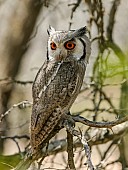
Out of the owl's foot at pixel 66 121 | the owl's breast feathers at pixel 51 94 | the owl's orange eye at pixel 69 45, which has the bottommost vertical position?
the owl's foot at pixel 66 121

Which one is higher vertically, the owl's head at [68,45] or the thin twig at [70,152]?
the owl's head at [68,45]

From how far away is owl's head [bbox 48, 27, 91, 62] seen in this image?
2889 millimetres

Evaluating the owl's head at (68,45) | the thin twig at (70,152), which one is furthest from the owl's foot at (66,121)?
the owl's head at (68,45)

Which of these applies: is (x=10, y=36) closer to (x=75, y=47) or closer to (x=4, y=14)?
(x=4, y=14)

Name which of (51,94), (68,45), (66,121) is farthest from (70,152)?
(68,45)

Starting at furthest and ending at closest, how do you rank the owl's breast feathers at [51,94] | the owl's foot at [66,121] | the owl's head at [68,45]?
the owl's head at [68,45], the owl's breast feathers at [51,94], the owl's foot at [66,121]

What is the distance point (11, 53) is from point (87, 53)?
6.37 feet

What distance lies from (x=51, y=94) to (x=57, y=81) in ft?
0.28

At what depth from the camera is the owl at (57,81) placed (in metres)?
2.77

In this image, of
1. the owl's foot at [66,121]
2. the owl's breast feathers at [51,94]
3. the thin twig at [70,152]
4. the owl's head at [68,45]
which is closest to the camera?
the thin twig at [70,152]

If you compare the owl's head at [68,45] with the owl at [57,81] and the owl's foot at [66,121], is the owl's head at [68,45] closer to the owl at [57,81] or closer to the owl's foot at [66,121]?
the owl at [57,81]

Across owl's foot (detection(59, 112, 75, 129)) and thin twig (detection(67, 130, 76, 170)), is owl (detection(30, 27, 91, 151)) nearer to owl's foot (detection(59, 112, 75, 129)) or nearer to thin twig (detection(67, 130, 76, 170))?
owl's foot (detection(59, 112, 75, 129))

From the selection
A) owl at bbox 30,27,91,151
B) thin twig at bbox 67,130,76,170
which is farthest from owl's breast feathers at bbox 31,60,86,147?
thin twig at bbox 67,130,76,170

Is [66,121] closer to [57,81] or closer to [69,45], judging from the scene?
[57,81]
